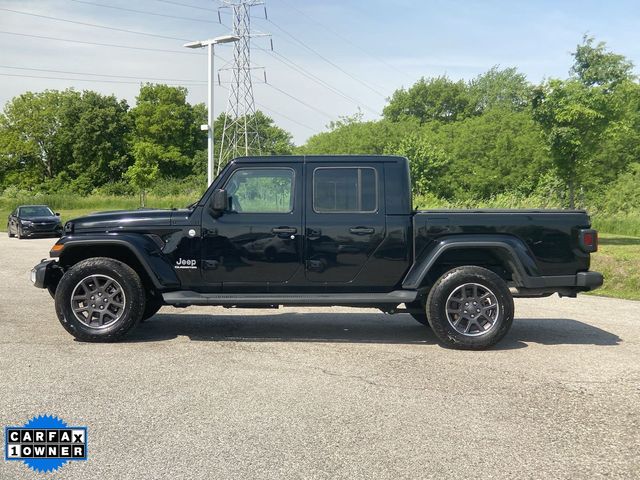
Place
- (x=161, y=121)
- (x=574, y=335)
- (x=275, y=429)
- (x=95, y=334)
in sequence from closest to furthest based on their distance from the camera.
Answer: (x=275, y=429), (x=95, y=334), (x=574, y=335), (x=161, y=121)

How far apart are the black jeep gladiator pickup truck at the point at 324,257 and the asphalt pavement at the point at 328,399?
1.56ft

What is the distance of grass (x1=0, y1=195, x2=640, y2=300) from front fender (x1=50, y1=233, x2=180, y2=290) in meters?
8.24

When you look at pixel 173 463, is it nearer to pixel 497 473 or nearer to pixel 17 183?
pixel 497 473

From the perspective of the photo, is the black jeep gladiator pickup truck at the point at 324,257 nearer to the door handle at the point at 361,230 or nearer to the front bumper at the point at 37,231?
the door handle at the point at 361,230

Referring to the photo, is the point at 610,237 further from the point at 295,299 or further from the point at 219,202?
the point at 219,202

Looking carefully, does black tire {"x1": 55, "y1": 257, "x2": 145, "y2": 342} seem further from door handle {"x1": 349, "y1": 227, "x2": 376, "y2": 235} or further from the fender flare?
the fender flare

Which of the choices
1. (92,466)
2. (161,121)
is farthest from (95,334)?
(161,121)

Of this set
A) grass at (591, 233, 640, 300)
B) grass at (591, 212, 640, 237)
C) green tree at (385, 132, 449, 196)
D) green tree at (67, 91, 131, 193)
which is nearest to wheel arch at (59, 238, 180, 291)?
grass at (591, 233, 640, 300)

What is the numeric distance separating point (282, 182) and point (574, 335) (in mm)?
4054

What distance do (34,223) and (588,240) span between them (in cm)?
2359

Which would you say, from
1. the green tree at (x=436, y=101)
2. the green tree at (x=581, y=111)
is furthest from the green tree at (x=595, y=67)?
the green tree at (x=436, y=101)

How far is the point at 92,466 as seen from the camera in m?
3.42

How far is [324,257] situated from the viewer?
646 cm

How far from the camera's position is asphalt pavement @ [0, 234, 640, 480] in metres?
3.49
